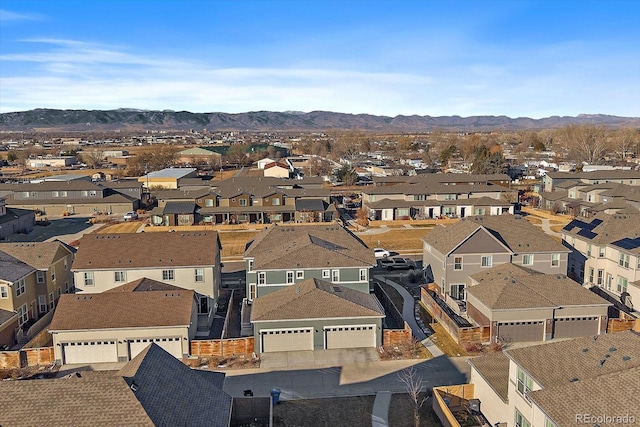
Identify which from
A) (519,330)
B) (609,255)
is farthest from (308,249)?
(609,255)

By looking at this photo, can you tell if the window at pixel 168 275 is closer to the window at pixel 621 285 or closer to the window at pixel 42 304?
the window at pixel 42 304

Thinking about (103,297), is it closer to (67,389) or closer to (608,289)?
(67,389)

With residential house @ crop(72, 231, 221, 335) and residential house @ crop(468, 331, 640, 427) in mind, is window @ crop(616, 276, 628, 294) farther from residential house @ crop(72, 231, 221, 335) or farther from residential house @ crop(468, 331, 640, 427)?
residential house @ crop(72, 231, 221, 335)

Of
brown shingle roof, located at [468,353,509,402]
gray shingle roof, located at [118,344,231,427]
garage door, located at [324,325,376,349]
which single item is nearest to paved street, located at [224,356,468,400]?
garage door, located at [324,325,376,349]

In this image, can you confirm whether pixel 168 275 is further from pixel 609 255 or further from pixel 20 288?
pixel 609 255

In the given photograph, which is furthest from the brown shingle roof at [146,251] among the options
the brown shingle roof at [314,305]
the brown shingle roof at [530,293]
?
the brown shingle roof at [530,293]

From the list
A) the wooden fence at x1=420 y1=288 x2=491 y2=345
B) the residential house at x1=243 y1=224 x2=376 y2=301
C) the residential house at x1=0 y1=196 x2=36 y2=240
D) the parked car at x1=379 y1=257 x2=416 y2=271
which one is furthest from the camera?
the residential house at x1=0 y1=196 x2=36 y2=240

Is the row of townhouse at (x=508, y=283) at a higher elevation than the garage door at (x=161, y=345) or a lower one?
higher
